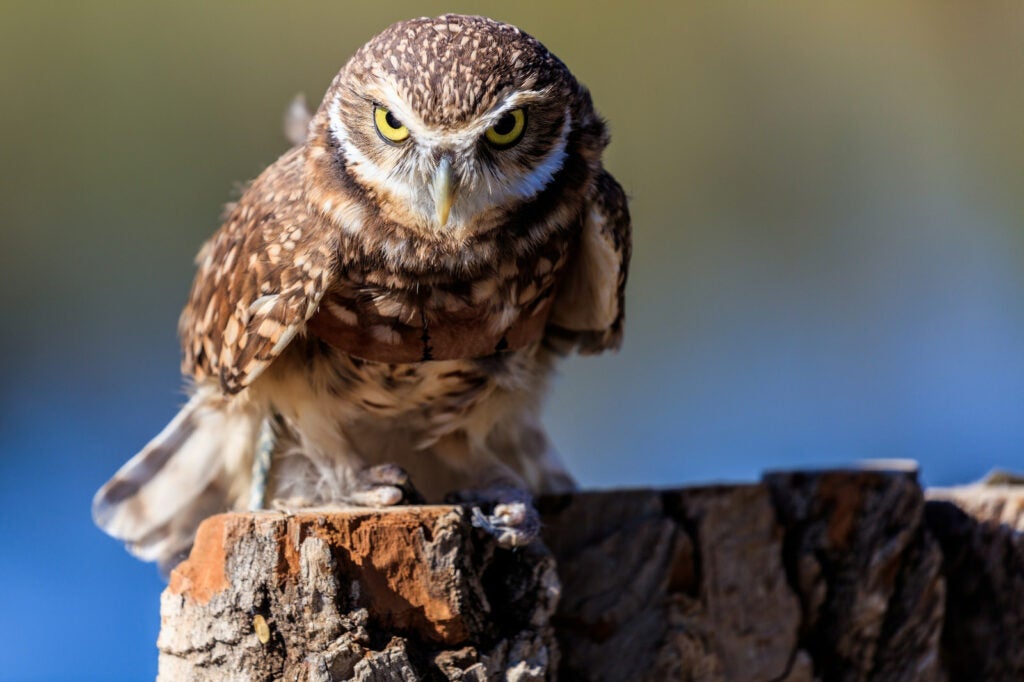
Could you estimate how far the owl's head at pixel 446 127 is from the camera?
5.36ft

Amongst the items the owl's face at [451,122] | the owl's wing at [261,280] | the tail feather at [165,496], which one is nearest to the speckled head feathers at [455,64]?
the owl's face at [451,122]

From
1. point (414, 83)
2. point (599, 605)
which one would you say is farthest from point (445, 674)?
point (414, 83)

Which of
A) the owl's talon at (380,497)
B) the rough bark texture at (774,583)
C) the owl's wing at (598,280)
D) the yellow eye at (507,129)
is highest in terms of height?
the yellow eye at (507,129)

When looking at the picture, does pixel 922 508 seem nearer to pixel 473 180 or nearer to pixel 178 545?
pixel 473 180

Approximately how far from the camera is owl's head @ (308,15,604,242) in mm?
1634

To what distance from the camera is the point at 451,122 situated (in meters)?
1.62

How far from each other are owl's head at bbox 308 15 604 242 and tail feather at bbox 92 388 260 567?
33.0 inches

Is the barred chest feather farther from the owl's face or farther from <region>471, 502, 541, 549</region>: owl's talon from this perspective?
<region>471, 502, 541, 549</region>: owl's talon

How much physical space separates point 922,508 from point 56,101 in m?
3.27

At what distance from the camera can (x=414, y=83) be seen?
1.63 m

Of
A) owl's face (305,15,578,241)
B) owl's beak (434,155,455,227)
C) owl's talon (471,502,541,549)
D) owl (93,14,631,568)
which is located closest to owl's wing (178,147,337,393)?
owl (93,14,631,568)

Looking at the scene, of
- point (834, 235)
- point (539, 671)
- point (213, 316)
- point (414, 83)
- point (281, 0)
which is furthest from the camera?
point (834, 235)

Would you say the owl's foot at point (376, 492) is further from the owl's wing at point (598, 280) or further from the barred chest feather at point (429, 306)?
the owl's wing at point (598, 280)

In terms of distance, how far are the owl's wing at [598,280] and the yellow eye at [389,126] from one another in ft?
1.42
